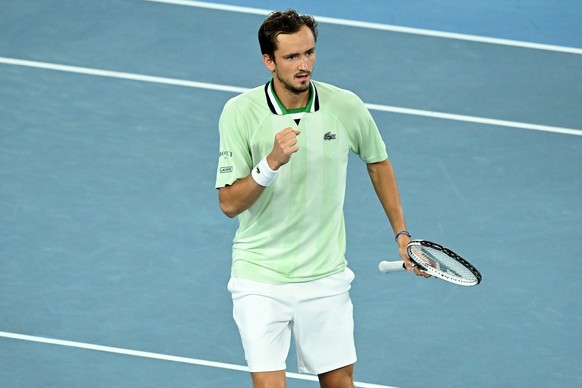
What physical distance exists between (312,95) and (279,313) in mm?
1138

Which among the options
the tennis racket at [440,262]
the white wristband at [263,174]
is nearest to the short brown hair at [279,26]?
the white wristband at [263,174]

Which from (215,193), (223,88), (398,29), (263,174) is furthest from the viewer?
(398,29)

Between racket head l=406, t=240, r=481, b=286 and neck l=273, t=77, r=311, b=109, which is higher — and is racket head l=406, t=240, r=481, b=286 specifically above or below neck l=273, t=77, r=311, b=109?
below

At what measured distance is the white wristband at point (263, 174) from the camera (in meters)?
6.41

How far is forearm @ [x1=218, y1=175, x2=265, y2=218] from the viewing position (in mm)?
6527

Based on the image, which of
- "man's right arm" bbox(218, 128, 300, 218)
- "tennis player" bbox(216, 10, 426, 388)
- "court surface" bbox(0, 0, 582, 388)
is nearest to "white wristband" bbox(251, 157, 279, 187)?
"man's right arm" bbox(218, 128, 300, 218)

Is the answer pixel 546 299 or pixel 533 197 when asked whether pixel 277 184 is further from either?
pixel 533 197

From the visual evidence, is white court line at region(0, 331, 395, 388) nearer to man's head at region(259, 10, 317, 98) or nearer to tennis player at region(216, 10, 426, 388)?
tennis player at region(216, 10, 426, 388)

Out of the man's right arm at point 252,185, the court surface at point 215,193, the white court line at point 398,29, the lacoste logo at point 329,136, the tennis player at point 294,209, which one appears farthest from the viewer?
the white court line at point 398,29

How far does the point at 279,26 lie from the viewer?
6637 mm

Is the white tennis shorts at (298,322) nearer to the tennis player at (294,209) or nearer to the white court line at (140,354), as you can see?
the tennis player at (294,209)

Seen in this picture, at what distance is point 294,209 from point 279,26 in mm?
937

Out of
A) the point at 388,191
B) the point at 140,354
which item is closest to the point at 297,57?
the point at 388,191

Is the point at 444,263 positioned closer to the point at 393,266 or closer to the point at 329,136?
the point at 393,266
